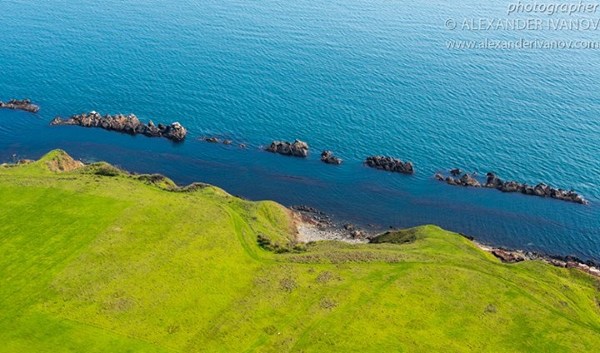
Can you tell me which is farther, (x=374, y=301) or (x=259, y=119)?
(x=259, y=119)

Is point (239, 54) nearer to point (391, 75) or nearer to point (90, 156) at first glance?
point (391, 75)

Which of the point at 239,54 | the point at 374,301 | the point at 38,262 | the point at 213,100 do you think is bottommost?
the point at 38,262

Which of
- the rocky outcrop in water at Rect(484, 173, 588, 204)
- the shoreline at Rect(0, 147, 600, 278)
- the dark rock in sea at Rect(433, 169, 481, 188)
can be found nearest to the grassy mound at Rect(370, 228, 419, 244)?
the shoreline at Rect(0, 147, 600, 278)

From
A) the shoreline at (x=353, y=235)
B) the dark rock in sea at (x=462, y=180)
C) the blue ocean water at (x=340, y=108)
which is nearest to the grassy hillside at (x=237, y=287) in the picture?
the shoreline at (x=353, y=235)

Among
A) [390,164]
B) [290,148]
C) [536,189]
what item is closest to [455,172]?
[390,164]

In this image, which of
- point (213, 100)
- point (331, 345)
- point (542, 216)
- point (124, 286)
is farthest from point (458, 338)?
point (213, 100)

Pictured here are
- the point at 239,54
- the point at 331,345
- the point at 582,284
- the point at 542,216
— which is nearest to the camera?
the point at 331,345

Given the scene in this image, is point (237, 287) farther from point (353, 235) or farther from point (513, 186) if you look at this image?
point (513, 186)
